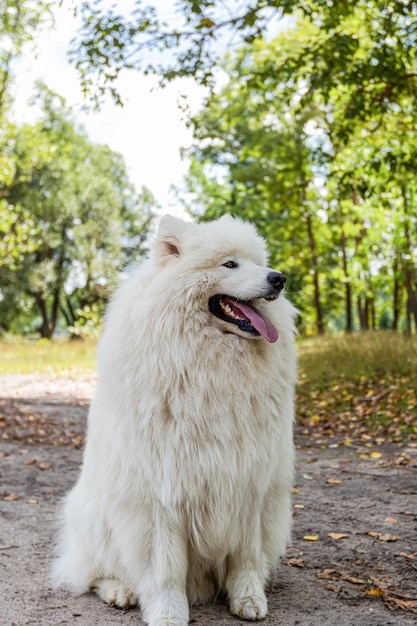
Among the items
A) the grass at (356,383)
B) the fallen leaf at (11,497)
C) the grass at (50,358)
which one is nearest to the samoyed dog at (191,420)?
the fallen leaf at (11,497)

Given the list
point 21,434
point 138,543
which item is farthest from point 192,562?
point 21,434

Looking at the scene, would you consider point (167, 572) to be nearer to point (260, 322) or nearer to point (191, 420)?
point (191, 420)

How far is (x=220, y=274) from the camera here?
10.7ft

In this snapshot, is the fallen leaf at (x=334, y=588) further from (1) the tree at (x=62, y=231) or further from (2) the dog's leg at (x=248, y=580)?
(1) the tree at (x=62, y=231)

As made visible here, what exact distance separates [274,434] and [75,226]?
32552 millimetres

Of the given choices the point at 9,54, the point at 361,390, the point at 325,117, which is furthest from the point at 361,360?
the point at 9,54

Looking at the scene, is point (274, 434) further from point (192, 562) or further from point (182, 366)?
point (192, 562)

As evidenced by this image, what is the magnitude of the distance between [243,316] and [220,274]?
249mm

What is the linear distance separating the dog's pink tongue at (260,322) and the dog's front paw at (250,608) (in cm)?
137

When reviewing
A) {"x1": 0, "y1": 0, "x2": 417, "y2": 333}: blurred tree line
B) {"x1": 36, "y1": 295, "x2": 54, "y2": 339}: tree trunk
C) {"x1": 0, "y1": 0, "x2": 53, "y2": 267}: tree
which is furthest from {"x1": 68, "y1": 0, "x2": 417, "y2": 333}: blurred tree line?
{"x1": 36, "y1": 295, "x2": 54, "y2": 339}: tree trunk

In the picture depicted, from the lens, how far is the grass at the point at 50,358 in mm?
17188

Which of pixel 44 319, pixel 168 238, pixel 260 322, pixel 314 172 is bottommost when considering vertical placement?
pixel 44 319

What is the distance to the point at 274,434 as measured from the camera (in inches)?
128

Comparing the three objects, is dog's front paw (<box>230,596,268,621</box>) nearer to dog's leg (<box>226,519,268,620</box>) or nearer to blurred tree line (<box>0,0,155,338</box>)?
dog's leg (<box>226,519,268,620</box>)
